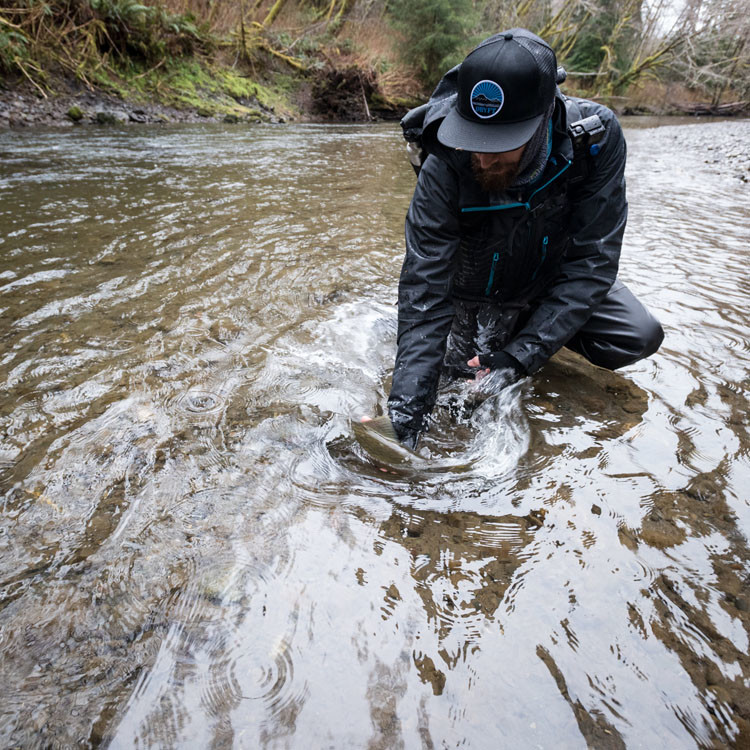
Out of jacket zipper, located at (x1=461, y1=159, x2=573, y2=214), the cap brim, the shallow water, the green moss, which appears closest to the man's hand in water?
the shallow water

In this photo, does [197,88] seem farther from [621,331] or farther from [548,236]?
[621,331]

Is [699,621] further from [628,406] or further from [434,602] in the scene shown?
[628,406]

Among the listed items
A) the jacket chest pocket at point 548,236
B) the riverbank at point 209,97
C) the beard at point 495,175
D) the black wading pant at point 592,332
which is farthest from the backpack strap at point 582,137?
the riverbank at point 209,97

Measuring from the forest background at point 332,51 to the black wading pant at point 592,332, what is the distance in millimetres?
11547

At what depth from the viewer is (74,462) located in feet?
6.54

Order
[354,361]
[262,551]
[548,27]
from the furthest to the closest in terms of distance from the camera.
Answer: [548,27]
[354,361]
[262,551]

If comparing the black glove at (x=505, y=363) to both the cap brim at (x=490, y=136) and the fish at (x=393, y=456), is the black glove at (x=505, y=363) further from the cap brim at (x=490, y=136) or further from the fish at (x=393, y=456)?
the cap brim at (x=490, y=136)

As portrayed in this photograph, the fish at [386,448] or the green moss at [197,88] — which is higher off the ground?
the green moss at [197,88]

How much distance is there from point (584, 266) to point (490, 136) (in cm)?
91

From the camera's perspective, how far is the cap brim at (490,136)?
178 cm

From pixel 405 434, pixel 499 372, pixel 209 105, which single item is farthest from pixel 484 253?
pixel 209 105

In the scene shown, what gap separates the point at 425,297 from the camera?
7.05 feet

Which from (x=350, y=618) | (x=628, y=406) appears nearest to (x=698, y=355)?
(x=628, y=406)

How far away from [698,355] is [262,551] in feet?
8.85
